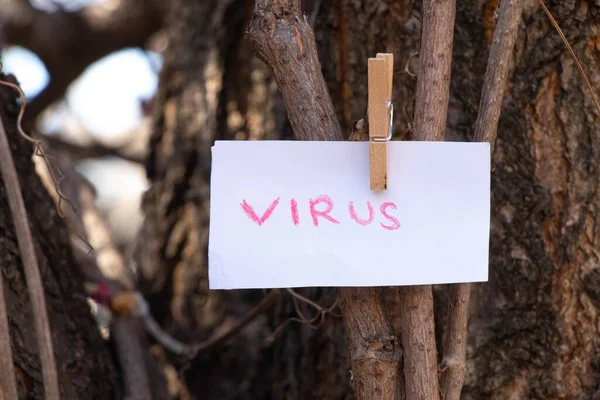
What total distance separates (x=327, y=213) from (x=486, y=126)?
0.61ft

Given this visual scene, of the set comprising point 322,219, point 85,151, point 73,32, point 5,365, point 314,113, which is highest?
point 73,32

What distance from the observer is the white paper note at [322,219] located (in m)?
0.63

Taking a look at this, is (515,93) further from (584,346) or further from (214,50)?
(214,50)

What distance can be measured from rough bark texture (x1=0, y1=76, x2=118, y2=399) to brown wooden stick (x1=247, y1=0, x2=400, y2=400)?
36 centimetres

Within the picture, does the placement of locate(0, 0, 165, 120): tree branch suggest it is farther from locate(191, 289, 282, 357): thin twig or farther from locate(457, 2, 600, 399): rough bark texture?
locate(457, 2, 600, 399): rough bark texture

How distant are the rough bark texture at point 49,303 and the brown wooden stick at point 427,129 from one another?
0.41m

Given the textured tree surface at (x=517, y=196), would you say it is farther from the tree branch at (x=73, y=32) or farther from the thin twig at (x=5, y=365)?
the tree branch at (x=73, y=32)

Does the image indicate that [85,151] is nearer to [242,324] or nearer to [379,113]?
[242,324]

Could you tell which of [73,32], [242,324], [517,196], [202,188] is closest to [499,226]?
[517,196]

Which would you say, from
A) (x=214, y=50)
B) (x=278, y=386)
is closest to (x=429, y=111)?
(x=278, y=386)

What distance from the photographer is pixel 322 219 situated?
0.64m

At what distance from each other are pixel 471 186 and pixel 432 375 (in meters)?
0.18

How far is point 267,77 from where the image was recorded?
1.24 metres

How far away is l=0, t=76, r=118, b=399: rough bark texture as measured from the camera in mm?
744
